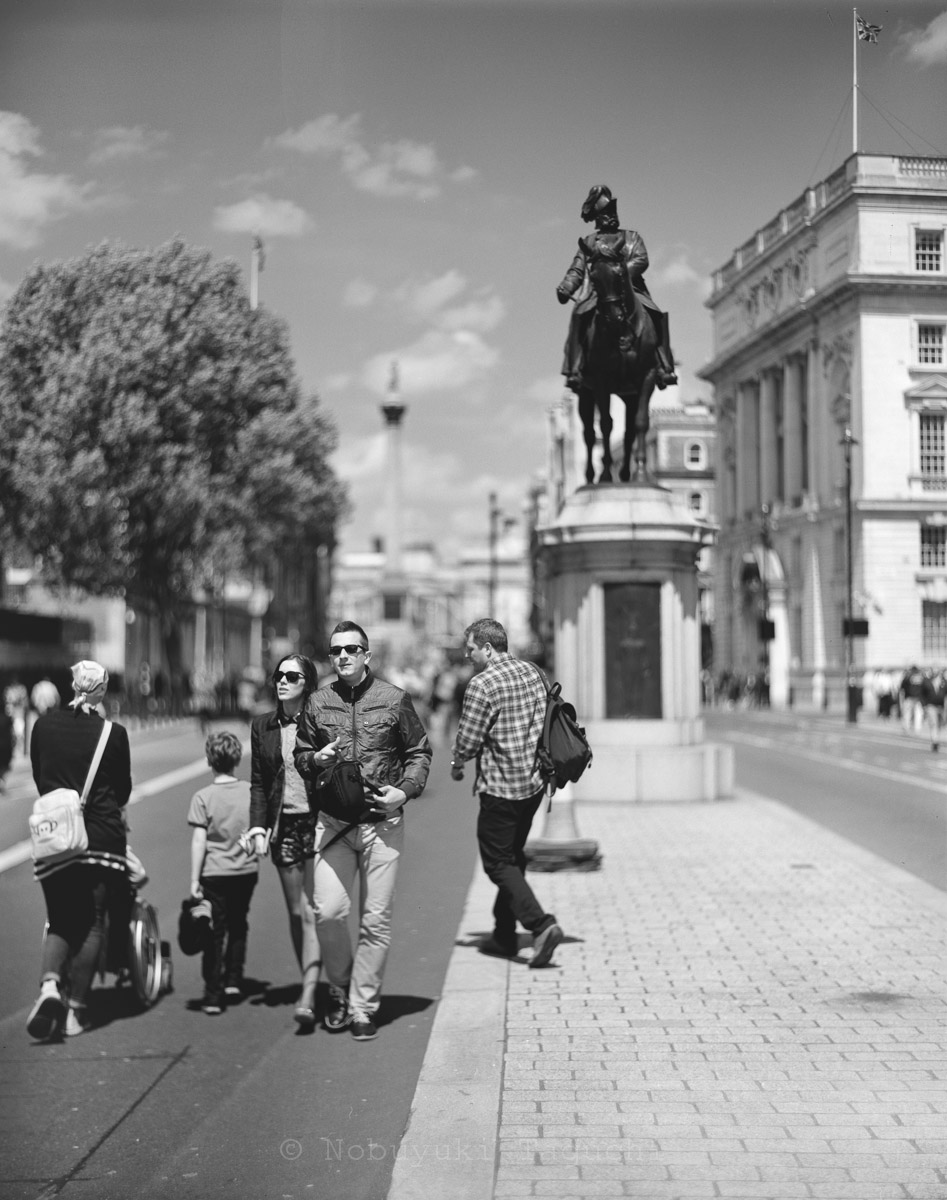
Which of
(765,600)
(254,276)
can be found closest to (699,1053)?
(254,276)

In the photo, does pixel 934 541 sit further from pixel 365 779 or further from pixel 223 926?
pixel 365 779

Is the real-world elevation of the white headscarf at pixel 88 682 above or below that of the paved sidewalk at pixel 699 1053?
above

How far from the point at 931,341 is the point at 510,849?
4.50 m

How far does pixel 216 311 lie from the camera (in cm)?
1089

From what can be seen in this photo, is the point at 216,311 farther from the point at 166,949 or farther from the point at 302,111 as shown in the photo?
the point at 166,949

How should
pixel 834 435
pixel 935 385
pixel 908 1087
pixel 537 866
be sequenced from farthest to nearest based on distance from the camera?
pixel 834 435 → pixel 537 866 → pixel 935 385 → pixel 908 1087

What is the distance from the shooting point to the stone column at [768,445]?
27.0 metres

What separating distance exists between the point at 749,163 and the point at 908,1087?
4944 millimetres

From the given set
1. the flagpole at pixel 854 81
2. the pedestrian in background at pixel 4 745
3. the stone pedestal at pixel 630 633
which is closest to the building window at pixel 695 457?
the pedestrian in background at pixel 4 745

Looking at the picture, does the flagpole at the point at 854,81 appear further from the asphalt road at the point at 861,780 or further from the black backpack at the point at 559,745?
the asphalt road at the point at 861,780

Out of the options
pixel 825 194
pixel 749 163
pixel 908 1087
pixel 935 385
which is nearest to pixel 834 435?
pixel 935 385

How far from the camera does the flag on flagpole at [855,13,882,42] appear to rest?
7.86m

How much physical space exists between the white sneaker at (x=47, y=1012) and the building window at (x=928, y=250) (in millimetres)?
6166

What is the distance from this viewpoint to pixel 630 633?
17.9 m
